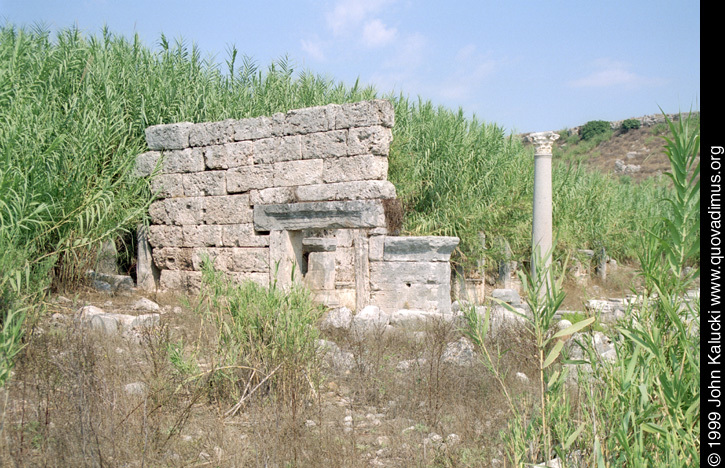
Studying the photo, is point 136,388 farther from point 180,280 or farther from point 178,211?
point 178,211

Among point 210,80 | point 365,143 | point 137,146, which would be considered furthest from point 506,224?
point 137,146

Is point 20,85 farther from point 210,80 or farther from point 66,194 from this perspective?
point 210,80

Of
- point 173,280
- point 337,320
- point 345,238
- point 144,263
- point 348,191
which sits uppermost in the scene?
point 348,191

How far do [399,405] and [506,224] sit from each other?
958 cm

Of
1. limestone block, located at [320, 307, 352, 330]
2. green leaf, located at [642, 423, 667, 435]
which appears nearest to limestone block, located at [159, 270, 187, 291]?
limestone block, located at [320, 307, 352, 330]

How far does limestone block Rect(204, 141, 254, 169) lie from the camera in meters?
8.51

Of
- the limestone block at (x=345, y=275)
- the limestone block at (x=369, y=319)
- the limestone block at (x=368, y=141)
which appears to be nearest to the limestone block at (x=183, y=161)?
the limestone block at (x=368, y=141)

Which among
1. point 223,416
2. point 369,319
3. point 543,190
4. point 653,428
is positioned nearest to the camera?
point 653,428

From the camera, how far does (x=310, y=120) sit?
811cm

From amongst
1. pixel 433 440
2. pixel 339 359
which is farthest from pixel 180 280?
pixel 433 440

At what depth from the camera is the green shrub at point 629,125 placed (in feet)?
146

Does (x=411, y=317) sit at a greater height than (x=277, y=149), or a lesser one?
lesser

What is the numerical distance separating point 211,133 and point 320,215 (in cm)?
227

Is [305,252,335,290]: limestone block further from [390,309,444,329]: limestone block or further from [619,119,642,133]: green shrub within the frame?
[619,119,642,133]: green shrub
